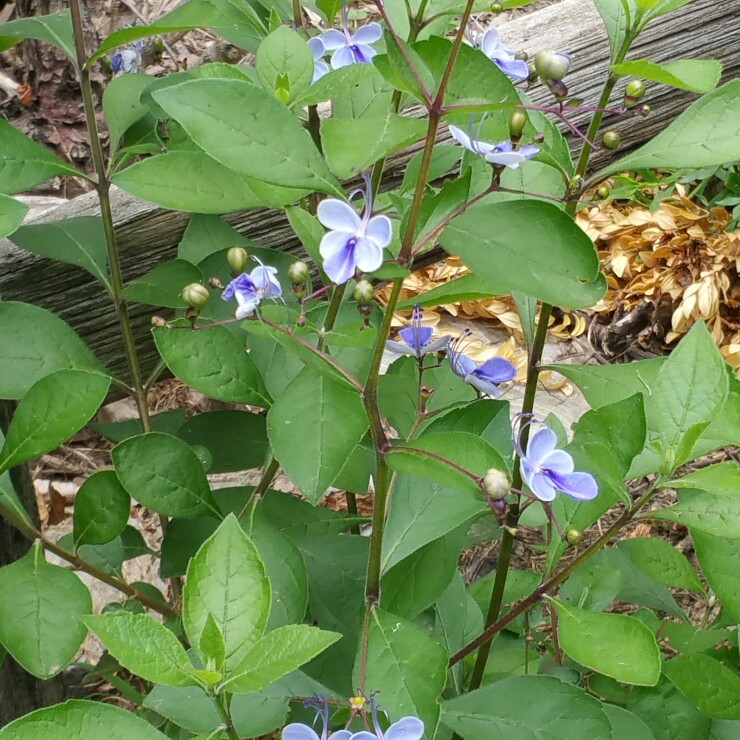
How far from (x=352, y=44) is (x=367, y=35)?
0.02 meters

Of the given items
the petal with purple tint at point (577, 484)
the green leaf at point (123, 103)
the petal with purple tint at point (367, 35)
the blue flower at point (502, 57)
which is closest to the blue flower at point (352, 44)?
the petal with purple tint at point (367, 35)

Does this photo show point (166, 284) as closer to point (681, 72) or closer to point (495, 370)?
point (495, 370)

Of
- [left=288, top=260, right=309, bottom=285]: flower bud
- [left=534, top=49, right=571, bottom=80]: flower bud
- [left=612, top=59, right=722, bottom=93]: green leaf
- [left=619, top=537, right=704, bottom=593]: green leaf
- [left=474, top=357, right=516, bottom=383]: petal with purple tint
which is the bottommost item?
[left=619, top=537, right=704, bottom=593]: green leaf

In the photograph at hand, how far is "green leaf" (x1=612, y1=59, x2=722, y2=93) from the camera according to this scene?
23.3 inches

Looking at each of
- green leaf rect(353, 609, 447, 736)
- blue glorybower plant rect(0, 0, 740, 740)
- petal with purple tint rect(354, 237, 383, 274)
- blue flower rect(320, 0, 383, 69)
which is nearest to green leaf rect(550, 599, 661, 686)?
blue glorybower plant rect(0, 0, 740, 740)

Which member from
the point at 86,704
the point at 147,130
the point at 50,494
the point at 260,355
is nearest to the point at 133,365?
the point at 260,355

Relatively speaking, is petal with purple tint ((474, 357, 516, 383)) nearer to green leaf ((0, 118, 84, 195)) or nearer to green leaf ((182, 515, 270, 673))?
green leaf ((182, 515, 270, 673))

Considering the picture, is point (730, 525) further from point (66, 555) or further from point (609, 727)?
point (66, 555)

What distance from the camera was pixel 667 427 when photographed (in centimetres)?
64

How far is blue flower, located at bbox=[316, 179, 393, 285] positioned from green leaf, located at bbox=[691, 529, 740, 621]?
354 millimetres

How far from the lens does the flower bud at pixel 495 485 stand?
581mm

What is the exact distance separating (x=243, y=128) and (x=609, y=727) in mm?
550

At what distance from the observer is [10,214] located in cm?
67

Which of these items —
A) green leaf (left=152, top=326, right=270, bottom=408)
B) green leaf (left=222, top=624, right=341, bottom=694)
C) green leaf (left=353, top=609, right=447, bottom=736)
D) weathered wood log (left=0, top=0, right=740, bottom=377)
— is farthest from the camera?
weathered wood log (left=0, top=0, right=740, bottom=377)
